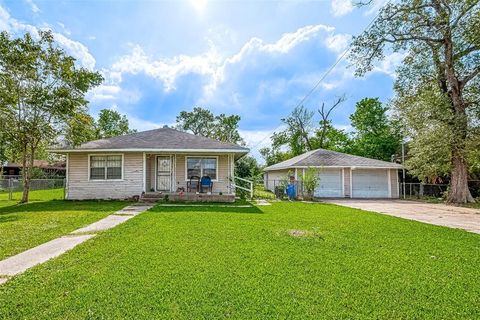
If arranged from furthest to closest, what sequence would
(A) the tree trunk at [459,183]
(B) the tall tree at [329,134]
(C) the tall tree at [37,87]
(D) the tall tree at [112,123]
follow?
(D) the tall tree at [112,123] → (B) the tall tree at [329,134] → (A) the tree trunk at [459,183] → (C) the tall tree at [37,87]

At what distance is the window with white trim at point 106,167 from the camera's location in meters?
14.3

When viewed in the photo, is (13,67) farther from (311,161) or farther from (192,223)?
(311,161)

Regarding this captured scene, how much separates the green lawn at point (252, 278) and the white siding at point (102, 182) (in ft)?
26.3

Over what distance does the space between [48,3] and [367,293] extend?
14507 millimetres

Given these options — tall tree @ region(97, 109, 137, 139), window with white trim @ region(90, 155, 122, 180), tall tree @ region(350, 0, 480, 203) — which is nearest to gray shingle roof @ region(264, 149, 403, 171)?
tall tree @ region(350, 0, 480, 203)

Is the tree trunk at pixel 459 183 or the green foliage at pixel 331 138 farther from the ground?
the green foliage at pixel 331 138

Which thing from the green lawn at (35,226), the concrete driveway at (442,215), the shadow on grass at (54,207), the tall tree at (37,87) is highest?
the tall tree at (37,87)

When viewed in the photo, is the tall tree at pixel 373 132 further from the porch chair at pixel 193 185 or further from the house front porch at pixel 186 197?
the porch chair at pixel 193 185

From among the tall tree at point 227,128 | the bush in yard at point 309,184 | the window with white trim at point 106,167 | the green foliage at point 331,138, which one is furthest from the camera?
the tall tree at point 227,128

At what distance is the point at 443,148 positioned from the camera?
15656 millimetres

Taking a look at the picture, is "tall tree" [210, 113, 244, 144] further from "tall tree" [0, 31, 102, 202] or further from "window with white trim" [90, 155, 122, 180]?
"tall tree" [0, 31, 102, 202]

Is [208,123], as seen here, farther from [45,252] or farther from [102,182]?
[45,252]

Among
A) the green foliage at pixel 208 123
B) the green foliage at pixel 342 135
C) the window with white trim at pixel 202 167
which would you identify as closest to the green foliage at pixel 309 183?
the window with white trim at pixel 202 167

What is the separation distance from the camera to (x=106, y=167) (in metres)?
14.4
